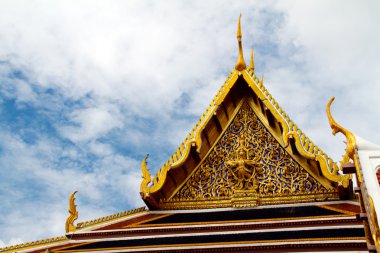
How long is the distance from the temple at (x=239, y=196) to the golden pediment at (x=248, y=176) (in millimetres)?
17

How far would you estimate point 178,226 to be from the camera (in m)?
6.82

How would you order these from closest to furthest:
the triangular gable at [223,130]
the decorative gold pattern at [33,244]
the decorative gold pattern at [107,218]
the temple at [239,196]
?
1. the temple at [239,196]
2. the decorative gold pattern at [33,244]
3. the decorative gold pattern at [107,218]
4. the triangular gable at [223,130]

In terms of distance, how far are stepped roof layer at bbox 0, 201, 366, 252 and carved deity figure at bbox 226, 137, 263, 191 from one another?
19.4 inches

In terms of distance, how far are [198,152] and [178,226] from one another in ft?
5.41

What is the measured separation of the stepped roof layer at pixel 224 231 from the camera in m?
5.80

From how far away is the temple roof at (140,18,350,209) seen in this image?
297 inches

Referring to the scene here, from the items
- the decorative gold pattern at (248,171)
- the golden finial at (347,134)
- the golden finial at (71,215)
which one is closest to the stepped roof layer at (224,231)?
the golden finial at (71,215)

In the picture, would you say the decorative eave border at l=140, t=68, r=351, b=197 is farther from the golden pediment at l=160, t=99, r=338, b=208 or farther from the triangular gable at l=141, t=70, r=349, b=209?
the golden pediment at l=160, t=99, r=338, b=208

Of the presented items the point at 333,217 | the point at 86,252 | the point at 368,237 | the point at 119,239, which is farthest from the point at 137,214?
the point at 368,237

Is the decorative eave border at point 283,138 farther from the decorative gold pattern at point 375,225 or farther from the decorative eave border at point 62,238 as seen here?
the decorative gold pattern at point 375,225

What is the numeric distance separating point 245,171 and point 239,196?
1.56 feet

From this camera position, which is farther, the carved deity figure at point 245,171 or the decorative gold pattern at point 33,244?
the carved deity figure at point 245,171

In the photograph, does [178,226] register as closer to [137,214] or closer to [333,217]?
[137,214]

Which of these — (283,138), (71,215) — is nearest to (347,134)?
(283,138)
